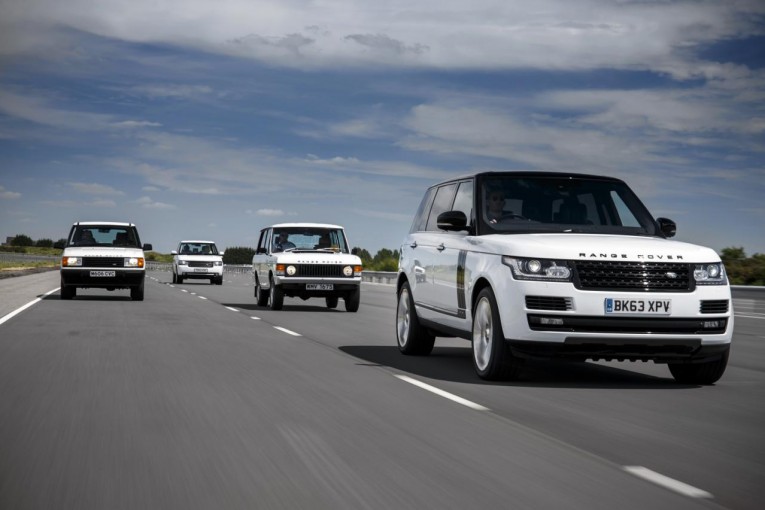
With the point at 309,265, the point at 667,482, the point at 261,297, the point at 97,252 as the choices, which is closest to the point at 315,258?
the point at 309,265

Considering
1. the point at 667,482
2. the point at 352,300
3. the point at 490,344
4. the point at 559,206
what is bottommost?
the point at 667,482

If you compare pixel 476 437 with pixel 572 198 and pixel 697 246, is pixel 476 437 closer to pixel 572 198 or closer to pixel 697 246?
pixel 697 246

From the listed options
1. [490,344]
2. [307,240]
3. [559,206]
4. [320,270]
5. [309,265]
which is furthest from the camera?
[307,240]

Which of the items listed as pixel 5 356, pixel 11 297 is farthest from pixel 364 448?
pixel 11 297

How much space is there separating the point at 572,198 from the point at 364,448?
5129mm

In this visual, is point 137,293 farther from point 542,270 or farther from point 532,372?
point 542,270

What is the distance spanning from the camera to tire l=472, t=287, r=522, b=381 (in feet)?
30.6

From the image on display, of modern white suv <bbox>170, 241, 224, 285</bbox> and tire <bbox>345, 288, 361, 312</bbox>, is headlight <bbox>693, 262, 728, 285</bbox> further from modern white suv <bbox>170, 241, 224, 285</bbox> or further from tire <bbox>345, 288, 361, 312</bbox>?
modern white suv <bbox>170, 241, 224, 285</bbox>

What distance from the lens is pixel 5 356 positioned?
37.7 feet

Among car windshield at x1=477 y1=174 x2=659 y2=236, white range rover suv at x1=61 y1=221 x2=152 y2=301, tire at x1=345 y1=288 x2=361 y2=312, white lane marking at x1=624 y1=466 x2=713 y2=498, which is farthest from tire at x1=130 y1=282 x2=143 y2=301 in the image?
white lane marking at x1=624 y1=466 x2=713 y2=498

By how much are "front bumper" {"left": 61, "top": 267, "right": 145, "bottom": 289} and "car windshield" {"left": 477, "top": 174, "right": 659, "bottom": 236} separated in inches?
631

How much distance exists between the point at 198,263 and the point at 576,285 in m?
35.6

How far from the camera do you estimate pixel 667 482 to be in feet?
17.9

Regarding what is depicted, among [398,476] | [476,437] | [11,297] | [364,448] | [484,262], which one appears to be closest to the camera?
[398,476]
